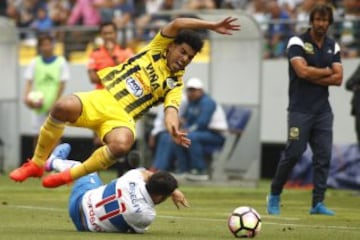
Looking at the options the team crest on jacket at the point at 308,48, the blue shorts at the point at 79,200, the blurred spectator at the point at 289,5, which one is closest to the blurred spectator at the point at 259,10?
the blurred spectator at the point at 289,5

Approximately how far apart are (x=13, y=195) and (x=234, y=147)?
509 centimetres

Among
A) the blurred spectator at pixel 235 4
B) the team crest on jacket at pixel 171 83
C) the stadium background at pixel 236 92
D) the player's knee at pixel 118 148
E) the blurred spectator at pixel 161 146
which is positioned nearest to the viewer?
the player's knee at pixel 118 148

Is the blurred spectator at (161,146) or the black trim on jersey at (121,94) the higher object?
the black trim on jersey at (121,94)

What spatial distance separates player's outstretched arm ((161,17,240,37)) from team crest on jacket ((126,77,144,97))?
0.65 metres

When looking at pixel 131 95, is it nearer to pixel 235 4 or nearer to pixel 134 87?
pixel 134 87

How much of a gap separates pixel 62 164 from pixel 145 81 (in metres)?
1.37

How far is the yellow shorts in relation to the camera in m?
13.7

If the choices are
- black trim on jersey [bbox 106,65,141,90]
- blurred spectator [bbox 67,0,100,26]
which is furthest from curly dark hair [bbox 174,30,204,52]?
blurred spectator [bbox 67,0,100,26]

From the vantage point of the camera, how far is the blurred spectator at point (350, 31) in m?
22.9

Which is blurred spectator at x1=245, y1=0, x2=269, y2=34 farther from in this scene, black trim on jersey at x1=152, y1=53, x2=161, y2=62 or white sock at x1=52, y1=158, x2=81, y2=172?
white sock at x1=52, y1=158, x2=81, y2=172

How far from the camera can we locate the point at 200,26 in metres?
13.4

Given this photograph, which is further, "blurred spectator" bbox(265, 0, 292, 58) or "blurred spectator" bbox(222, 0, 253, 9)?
"blurred spectator" bbox(222, 0, 253, 9)

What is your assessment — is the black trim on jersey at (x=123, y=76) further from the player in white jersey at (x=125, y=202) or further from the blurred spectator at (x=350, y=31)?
the blurred spectator at (x=350, y=31)

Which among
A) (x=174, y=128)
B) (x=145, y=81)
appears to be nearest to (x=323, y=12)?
(x=145, y=81)
